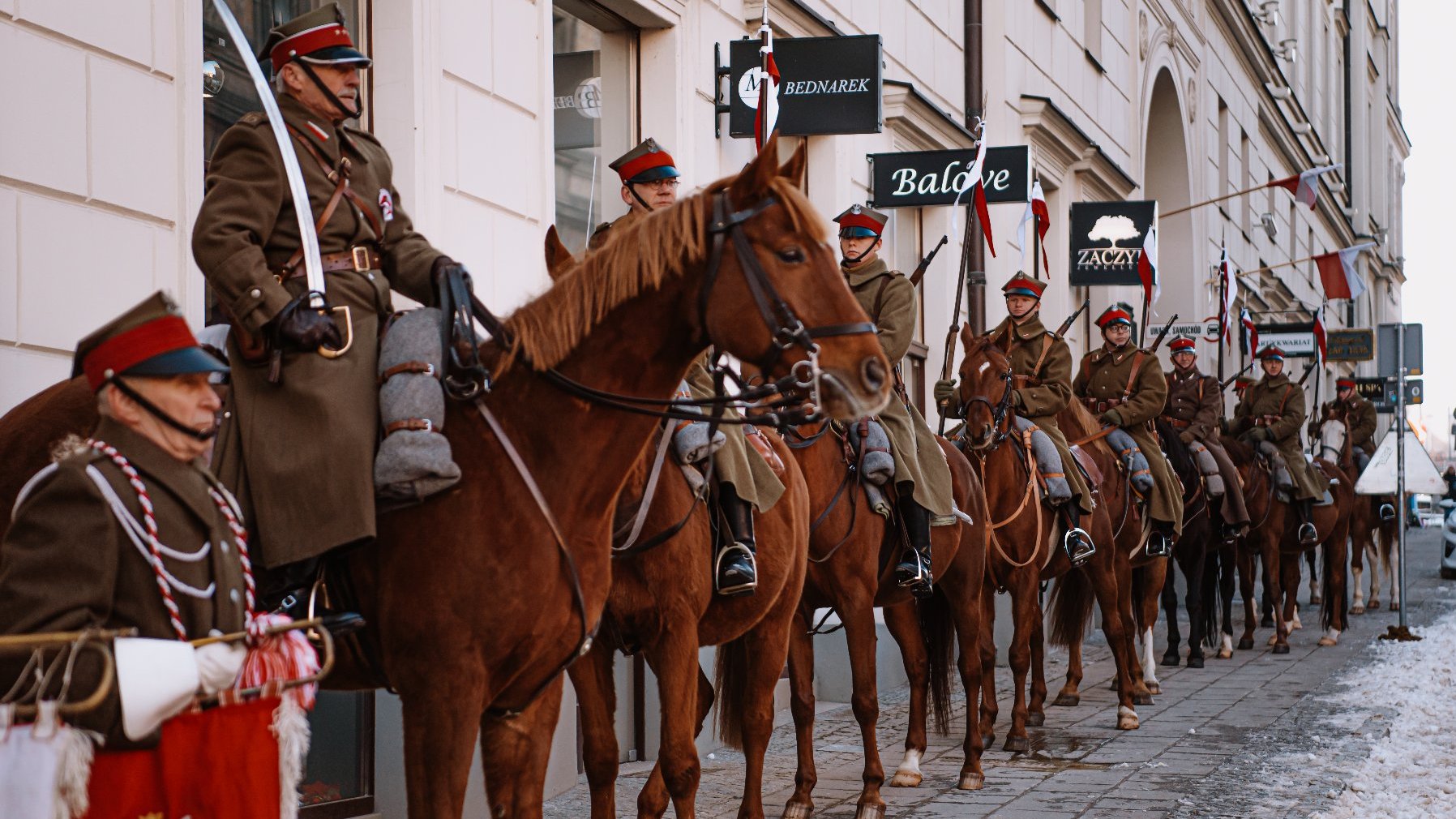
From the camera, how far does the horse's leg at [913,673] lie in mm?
8797

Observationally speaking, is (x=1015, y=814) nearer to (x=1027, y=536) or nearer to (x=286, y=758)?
(x=1027, y=536)

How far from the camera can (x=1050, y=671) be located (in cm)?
1400

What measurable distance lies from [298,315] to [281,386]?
0.21 metres

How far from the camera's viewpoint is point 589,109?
9.72 metres

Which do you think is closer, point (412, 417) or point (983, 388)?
point (412, 417)

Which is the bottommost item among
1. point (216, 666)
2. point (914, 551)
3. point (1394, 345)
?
point (914, 551)

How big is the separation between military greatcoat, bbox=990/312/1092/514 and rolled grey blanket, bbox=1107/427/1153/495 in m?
1.70

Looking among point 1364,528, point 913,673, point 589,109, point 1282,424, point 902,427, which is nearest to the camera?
point 902,427

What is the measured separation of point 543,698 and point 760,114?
199 inches

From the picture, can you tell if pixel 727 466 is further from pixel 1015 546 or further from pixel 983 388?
pixel 1015 546

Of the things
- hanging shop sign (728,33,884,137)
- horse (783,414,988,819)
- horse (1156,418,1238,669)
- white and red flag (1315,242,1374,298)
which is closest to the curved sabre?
horse (783,414,988,819)

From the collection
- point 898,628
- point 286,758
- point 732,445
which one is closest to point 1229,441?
point 898,628

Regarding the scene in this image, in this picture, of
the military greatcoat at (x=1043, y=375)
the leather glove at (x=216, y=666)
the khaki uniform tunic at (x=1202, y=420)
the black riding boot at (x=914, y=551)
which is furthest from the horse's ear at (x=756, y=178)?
the khaki uniform tunic at (x=1202, y=420)

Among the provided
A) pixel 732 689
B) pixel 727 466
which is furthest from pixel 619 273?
pixel 732 689
